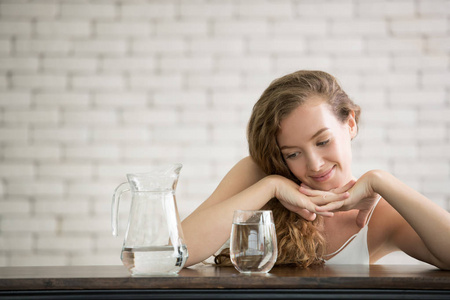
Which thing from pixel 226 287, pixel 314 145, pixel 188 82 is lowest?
pixel 226 287

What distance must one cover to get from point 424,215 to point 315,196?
0.90ft

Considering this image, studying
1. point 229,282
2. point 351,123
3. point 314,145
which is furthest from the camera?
point 351,123

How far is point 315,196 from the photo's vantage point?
138 cm

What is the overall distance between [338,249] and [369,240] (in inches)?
4.7

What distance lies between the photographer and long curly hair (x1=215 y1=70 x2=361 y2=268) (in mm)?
1456

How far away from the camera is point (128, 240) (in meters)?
0.96

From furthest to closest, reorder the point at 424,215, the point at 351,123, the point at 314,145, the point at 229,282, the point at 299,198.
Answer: the point at 351,123 < the point at 314,145 < the point at 299,198 < the point at 424,215 < the point at 229,282

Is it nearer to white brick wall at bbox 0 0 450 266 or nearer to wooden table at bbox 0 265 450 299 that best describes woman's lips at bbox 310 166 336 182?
wooden table at bbox 0 265 450 299

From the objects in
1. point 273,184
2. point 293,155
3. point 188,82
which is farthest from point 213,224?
point 188,82

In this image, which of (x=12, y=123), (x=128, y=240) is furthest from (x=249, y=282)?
(x=12, y=123)

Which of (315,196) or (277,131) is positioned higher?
(277,131)

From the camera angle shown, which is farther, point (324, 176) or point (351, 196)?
point (324, 176)

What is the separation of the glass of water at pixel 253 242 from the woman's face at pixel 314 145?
0.54 m

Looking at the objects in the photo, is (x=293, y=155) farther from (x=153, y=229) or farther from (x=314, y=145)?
(x=153, y=229)
